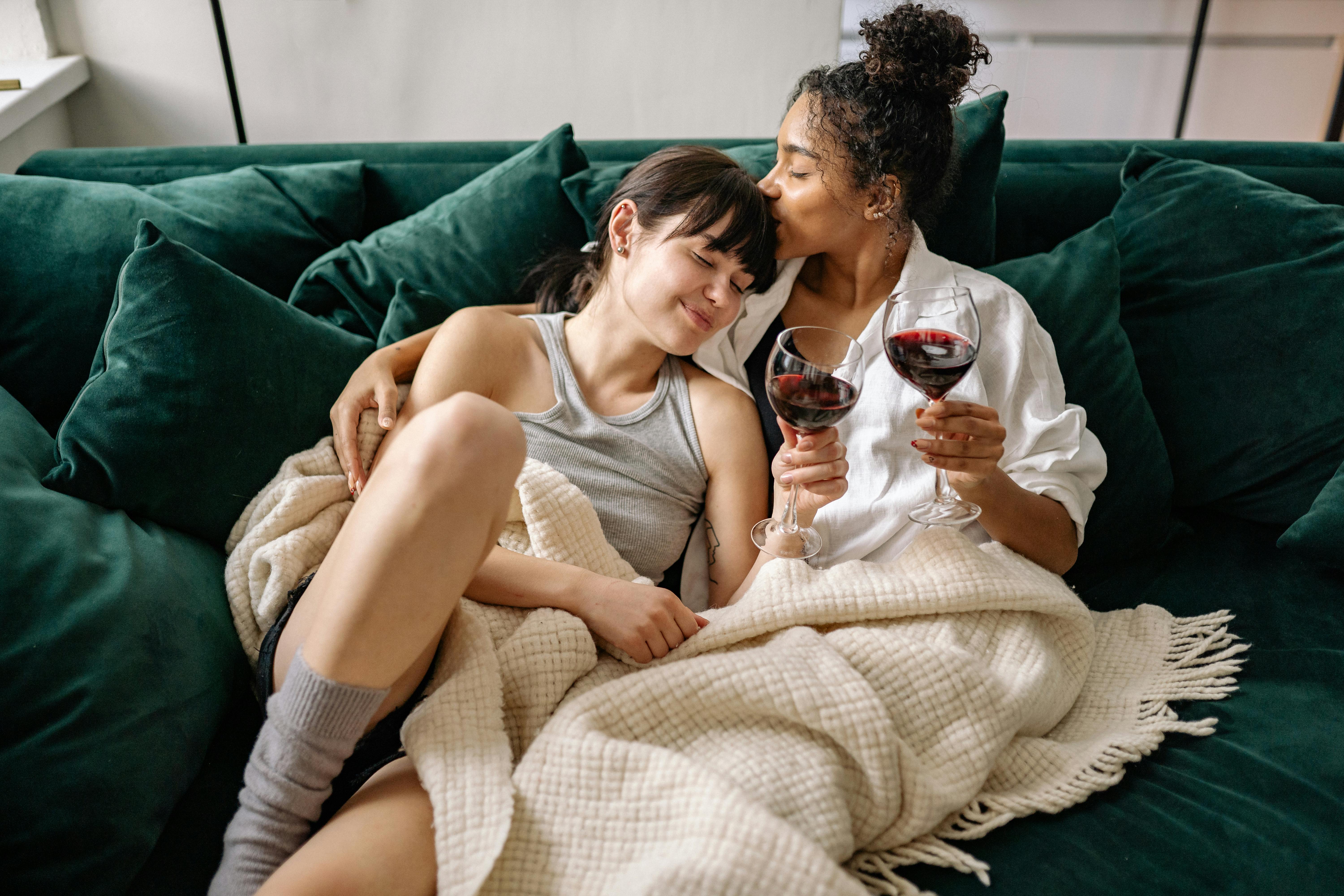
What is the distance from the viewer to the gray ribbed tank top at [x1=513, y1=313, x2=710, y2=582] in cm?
134

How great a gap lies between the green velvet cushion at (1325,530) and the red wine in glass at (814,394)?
87 cm

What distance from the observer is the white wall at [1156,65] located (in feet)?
10.3

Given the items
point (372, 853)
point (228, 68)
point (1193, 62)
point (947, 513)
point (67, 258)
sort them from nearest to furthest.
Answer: point (372, 853) < point (947, 513) < point (67, 258) < point (228, 68) < point (1193, 62)

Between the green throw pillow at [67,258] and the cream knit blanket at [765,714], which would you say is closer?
the cream knit blanket at [765,714]

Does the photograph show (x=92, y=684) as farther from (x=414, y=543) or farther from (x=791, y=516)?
(x=791, y=516)

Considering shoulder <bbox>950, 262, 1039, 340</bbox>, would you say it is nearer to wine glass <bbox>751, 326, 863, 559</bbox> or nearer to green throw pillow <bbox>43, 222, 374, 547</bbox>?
wine glass <bbox>751, 326, 863, 559</bbox>

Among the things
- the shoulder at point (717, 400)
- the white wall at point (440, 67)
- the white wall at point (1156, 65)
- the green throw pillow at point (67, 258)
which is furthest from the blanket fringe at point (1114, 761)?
the white wall at point (1156, 65)

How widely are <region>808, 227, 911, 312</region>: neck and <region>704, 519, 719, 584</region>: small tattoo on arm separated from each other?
0.44 meters

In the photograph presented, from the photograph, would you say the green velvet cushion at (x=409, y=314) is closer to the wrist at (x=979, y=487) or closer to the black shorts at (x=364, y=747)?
the black shorts at (x=364, y=747)

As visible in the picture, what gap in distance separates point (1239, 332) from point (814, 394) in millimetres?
1030

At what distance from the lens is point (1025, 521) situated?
1.23 m

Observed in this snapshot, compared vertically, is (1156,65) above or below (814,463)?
above

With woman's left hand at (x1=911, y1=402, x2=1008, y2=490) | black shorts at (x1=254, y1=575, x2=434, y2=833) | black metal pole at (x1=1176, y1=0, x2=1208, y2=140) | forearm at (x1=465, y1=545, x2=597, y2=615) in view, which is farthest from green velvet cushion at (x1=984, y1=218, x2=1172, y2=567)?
black metal pole at (x1=1176, y1=0, x2=1208, y2=140)

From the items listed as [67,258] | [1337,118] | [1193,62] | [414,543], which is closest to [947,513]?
[414,543]
